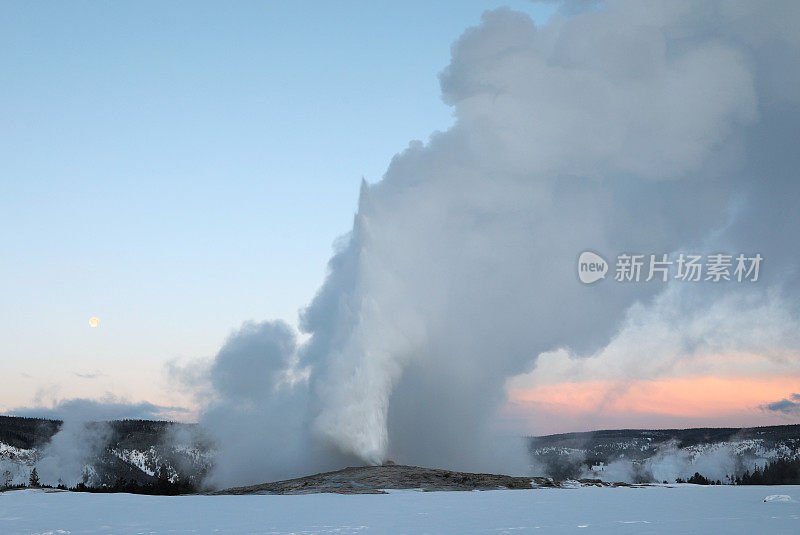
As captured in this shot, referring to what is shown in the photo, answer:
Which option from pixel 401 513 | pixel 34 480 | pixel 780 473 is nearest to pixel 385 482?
pixel 401 513

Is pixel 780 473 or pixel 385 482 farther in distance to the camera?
pixel 780 473

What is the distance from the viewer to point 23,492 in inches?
1302

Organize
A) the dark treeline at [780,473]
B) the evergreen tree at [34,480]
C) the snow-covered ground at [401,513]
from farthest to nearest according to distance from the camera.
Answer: the dark treeline at [780,473] < the evergreen tree at [34,480] < the snow-covered ground at [401,513]

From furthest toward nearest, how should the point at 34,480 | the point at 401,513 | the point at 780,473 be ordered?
the point at 780,473, the point at 34,480, the point at 401,513

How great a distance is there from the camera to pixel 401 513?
2494cm

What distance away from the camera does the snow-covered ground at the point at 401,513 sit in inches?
821

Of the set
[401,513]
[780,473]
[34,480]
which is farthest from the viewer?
[780,473]

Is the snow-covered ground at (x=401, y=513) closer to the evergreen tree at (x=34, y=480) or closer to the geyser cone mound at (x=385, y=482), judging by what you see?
the geyser cone mound at (x=385, y=482)

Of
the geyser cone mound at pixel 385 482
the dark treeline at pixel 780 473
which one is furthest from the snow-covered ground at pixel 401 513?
A: the dark treeline at pixel 780 473

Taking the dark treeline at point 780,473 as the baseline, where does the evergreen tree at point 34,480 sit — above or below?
above

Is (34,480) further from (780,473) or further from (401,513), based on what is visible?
(780,473)

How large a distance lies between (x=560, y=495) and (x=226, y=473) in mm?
40918

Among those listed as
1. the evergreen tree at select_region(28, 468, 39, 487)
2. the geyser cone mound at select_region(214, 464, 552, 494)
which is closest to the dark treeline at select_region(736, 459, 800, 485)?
the geyser cone mound at select_region(214, 464, 552, 494)

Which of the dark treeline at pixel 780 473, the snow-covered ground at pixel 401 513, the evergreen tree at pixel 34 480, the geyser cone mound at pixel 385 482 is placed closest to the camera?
the snow-covered ground at pixel 401 513
